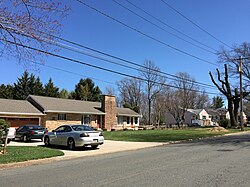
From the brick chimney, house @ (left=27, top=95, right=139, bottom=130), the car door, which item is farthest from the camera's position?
the brick chimney

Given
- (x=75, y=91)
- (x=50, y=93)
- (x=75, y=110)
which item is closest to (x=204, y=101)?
(x=75, y=91)

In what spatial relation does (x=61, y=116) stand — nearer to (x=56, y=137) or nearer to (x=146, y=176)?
(x=56, y=137)

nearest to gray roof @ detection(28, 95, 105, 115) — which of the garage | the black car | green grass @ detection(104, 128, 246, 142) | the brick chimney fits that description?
the brick chimney

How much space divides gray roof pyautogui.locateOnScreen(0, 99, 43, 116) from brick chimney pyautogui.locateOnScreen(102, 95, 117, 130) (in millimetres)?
11615

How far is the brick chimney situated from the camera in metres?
42.3

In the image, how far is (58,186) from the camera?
23.0ft

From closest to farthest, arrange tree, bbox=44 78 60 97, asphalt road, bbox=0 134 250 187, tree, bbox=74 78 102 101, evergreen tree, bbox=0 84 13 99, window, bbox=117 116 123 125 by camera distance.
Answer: asphalt road, bbox=0 134 250 187, window, bbox=117 116 123 125, evergreen tree, bbox=0 84 13 99, tree, bbox=44 78 60 97, tree, bbox=74 78 102 101

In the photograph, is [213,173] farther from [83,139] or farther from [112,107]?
[112,107]

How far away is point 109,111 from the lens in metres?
42.9

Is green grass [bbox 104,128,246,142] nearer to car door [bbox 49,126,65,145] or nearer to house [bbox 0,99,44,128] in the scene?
car door [bbox 49,126,65,145]

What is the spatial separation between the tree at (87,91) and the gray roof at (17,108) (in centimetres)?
3027

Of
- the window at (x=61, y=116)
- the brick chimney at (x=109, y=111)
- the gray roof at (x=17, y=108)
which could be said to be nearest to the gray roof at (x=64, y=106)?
the window at (x=61, y=116)

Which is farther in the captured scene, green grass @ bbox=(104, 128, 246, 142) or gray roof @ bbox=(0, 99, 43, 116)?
gray roof @ bbox=(0, 99, 43, 116)

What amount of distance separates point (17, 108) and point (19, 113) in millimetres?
1410
